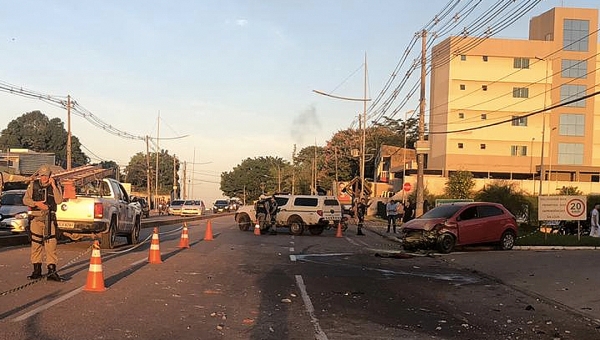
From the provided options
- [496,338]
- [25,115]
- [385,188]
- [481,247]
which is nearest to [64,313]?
[496,338]

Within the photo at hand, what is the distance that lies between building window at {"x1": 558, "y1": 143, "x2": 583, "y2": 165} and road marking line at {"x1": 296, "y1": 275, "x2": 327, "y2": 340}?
71.6 metres

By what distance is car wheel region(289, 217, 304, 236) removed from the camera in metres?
28.7

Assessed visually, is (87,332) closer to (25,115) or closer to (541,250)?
(541,250)

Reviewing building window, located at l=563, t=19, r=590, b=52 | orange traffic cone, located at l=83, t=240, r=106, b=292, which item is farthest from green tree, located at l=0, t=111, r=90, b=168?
orange traffic cone, located at l=83, t=240, r=106, b=292

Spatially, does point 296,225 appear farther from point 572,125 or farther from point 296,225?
point 572,125

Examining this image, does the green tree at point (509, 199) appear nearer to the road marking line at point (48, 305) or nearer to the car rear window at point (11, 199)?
the car rear window at point (11, 199)

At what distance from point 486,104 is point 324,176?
1238 inches

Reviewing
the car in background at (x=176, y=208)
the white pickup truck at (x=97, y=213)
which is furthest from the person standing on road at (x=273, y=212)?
the car in background at (x=176, y=208)

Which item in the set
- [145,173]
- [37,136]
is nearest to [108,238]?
[37,136]

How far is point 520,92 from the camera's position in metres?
76.0

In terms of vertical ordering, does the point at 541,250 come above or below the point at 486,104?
below

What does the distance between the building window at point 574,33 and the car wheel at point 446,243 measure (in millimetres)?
62306

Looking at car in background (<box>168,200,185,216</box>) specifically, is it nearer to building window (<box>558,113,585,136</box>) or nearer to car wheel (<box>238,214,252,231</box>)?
car wheel (<box>238,214,252,231</box>)

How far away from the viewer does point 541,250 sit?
2041 cm
